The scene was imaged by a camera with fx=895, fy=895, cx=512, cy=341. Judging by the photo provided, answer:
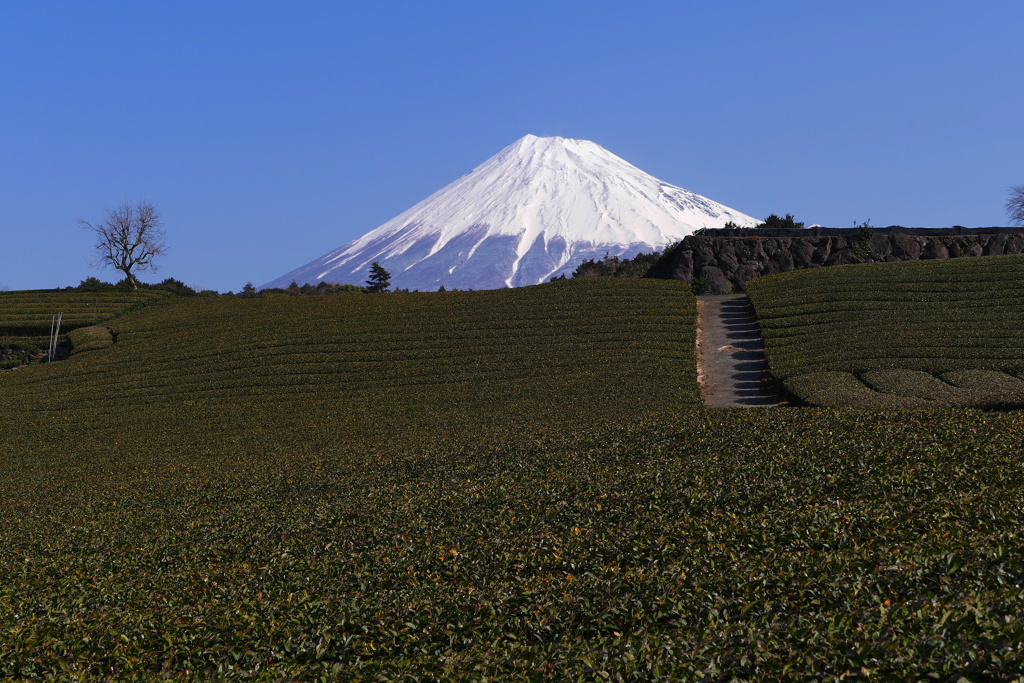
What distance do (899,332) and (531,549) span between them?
3171cm

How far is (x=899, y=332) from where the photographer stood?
132 ft

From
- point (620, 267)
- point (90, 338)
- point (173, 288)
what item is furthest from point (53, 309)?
point (620, 267)

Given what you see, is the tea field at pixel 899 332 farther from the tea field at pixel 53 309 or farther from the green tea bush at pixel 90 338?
the tea field at pixel 53 309

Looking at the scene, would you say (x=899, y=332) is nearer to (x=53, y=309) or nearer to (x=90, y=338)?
(x=90, y=338)

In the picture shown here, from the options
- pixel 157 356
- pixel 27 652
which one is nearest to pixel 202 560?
pixel 27 652

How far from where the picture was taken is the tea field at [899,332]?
31969 mm

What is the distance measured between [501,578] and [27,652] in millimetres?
6166

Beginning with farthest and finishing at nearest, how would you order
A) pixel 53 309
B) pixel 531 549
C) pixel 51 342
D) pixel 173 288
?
pixel 173 288, pixel 53 309, pixel 51 342, pixel 531 549

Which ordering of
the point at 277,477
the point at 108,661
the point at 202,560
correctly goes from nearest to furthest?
the point at 108,661, the point at 202,560, the point at 277,477

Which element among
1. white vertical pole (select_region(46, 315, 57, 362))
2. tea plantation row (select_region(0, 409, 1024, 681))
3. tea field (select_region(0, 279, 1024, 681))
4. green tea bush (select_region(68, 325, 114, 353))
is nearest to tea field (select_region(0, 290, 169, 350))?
white vertical pole (select_region(46, 315, 57, 362))

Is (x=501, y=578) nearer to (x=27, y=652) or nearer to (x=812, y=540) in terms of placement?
(x=812, y=540)

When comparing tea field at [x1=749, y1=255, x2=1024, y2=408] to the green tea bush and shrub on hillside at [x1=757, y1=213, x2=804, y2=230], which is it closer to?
shrub on hillside at [x1=757, y1=213, x2=804, y2=230]

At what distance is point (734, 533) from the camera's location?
13094 mm

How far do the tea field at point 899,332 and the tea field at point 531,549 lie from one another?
6810 millimetres
